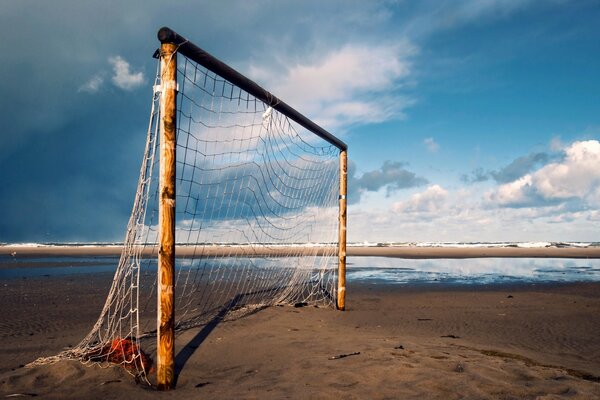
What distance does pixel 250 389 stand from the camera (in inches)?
163

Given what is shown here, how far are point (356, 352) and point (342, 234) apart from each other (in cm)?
440

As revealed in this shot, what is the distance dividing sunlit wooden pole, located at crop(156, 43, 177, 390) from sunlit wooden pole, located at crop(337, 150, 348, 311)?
223 inches

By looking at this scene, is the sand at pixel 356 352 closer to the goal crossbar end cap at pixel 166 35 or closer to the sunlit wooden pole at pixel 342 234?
the sunlit wooden pole at pixel 342 234

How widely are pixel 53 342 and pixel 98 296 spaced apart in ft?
18.3

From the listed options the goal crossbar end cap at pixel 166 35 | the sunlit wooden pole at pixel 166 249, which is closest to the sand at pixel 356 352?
the sunlit wooden pole at pixel 166 249

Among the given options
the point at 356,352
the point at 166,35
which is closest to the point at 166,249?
the point at 166,35

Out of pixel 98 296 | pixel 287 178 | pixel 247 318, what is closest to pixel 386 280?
pixel 287 178

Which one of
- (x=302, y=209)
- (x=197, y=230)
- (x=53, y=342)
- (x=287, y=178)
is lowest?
(x=53, y=342)

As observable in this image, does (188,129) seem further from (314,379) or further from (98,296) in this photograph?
(98,296)

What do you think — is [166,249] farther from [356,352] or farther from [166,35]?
[356,352]

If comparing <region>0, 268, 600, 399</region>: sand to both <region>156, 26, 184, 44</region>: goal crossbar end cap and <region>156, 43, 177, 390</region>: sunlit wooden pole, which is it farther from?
<region>156, 26, 184, 44</region>: goal crossbar end cap

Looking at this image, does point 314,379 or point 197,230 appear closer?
point 314,379

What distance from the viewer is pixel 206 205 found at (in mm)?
6777

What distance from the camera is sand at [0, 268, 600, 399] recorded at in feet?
13.1
